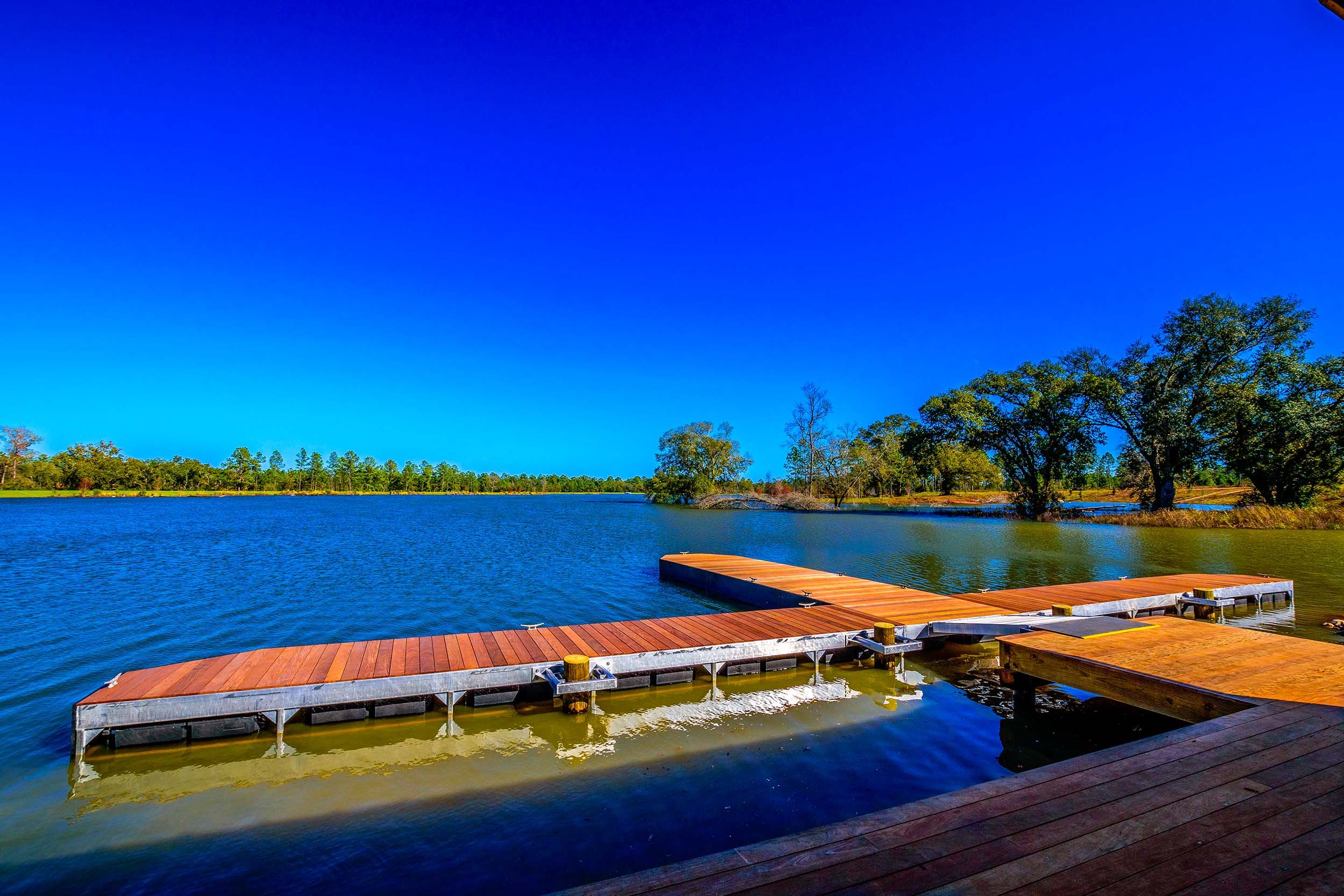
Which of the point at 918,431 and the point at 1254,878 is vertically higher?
the point at 918,431

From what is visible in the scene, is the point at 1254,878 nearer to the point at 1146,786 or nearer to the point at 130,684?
the point at 1146,786

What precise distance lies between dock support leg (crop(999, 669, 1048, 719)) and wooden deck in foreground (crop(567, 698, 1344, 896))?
3416 millimetres

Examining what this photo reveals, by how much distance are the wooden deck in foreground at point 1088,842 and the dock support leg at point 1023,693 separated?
3.42 metres

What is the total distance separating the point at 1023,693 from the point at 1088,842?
5.03m

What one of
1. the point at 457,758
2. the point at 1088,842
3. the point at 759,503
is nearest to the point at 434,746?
the point at 457,758

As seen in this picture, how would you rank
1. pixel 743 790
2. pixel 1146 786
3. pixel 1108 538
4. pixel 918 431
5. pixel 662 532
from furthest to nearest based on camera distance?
pixel 918 431 → pixel 662 532 → pixel 1108 538 → pixel 743 790 → pixel 1146 786

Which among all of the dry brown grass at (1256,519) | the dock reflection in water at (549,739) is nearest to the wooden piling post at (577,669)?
the dock reflection in water at (549,739)

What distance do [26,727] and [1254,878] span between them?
10531mm

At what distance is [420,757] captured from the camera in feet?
18.6

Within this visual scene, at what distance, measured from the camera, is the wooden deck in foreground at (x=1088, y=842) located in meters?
2.33

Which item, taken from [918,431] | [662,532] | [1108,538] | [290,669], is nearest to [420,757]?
[290,669]

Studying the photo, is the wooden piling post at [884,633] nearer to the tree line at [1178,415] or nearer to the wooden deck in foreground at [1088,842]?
the wooden deck in foreground at [1088,842]

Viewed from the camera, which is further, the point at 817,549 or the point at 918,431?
the point at 918,431

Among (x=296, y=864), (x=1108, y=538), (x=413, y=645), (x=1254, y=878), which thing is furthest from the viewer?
(x=1108, y=538)
